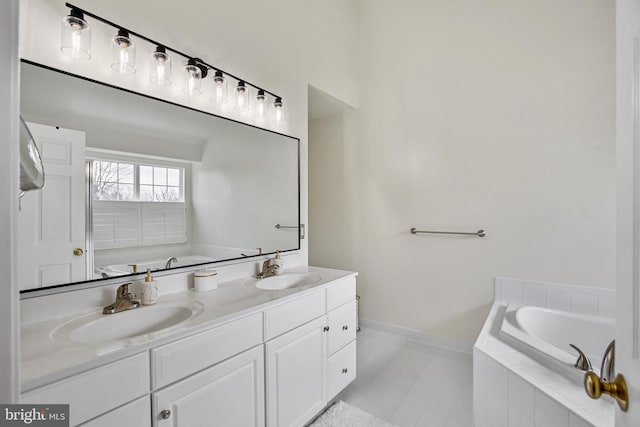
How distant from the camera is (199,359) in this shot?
1.12m

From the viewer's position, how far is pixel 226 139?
1846 millimetres

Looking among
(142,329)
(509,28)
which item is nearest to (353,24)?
(509,28)

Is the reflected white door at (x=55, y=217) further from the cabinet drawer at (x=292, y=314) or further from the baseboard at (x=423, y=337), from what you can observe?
the baseboard at (x=423, y=337)

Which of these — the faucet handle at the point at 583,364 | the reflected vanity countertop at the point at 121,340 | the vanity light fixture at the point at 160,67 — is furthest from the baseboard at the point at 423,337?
the vanity light fixture at the point at 160,67

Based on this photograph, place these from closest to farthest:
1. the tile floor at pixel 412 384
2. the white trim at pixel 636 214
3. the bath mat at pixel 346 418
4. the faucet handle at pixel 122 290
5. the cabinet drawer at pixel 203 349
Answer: the white trim at pixel 636 214
the cabinet drawer at pixel 203 349
the faucet handle at pixel 122 290
the bath mat at pixel 346 418
the tile floor at pixel 412 384

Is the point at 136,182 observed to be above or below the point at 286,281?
above

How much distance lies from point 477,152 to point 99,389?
2.76m

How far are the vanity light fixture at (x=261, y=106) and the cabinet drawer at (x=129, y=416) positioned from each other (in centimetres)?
169

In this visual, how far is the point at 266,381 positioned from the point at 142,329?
0.61 m

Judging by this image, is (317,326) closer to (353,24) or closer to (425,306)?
(425,306)

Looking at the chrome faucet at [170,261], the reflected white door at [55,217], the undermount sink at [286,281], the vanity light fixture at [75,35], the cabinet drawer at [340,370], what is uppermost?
the vanity light fixture at [75,35]

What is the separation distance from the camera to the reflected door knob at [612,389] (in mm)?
583

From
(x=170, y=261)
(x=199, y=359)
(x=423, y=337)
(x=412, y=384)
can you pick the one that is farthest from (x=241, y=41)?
(x=423, y=337)

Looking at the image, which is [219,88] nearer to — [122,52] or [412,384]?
[122,52]
